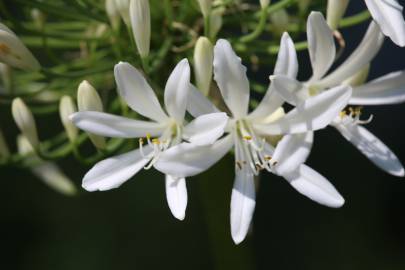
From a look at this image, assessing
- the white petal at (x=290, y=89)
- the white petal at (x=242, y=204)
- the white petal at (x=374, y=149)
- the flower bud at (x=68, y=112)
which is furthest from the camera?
the flower bud at (x=68, y=112)

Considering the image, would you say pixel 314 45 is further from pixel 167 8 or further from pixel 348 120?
pixel 167 8

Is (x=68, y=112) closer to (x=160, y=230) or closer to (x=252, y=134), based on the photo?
(x=252, y=134)

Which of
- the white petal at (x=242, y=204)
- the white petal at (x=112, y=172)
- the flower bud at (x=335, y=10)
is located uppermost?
the flower bud at (x=335, y=10)

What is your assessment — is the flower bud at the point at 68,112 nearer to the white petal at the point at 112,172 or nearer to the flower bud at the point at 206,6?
the white petal at the point at 112,172

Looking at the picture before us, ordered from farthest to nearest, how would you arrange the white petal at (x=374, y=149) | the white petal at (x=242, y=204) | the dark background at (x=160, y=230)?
the dark background at (x=160, y=230)
the white petal at (x=374, y=149)
the white petal at (x=242, y=204)

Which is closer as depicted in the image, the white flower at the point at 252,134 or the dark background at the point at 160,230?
the white flower at the point at 252,134

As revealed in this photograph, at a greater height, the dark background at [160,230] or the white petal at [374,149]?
the white petal at [374,149]

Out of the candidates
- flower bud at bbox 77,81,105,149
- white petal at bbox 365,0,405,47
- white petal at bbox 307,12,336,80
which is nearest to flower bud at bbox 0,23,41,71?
flower bud at bbox 77,81,105,149

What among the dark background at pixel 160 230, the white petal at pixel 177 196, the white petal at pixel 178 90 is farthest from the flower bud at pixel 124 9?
the dark background at pixel 160 230
